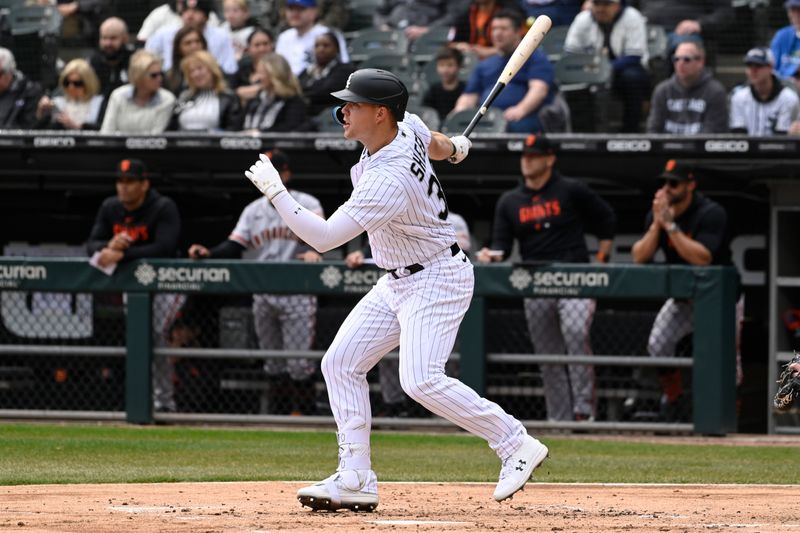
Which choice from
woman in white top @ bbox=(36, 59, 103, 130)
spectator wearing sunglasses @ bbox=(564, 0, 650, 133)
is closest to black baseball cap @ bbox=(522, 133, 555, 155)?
spectator wearing sunglasses @ bbox=(564, 0, 650, 133)

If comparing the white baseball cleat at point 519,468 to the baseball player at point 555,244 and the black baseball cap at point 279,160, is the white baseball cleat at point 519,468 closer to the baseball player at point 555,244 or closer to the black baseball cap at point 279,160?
the baseball player at point 555,244

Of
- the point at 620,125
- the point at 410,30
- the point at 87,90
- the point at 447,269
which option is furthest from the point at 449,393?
the point at 410,30

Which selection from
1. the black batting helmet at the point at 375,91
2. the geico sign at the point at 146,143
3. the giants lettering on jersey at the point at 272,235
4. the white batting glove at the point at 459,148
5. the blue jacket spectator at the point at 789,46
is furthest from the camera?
the blue jacket spectator at the point at 789,46

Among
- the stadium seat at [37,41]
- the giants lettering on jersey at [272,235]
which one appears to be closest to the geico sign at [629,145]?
the giants lettering on jersey at [272,235]

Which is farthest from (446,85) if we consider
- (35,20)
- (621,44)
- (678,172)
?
(35,20)

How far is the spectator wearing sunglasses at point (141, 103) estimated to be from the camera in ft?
34.4

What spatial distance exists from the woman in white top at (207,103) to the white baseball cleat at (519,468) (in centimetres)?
573

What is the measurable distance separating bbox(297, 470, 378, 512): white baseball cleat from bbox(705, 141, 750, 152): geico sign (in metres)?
4.72

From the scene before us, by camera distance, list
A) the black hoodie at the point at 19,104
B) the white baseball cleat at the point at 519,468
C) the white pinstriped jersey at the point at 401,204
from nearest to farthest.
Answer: the white pinstriped jersey at the point at 401,204 < the white baseball cleat at the point at 519,468 < the black hoodie at the point at 19,104

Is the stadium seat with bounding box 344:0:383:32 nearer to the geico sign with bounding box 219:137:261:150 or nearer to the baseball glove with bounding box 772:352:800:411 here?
the geico sign with bounding box 219:137:261:150

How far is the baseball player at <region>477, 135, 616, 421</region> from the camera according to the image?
29.4 feet

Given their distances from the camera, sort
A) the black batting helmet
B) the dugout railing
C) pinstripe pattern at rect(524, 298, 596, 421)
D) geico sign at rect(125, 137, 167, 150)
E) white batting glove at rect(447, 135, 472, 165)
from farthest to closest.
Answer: geico sign at rect(125, 137, 167, 150) < pinstripe pattern at rect(524, 298, 596, 421) < the dugout railing < white batting glove at rect(447, 135, 472, 165) < the black batting helmet

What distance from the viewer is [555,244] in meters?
9.16

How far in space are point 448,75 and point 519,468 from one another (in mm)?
5975
